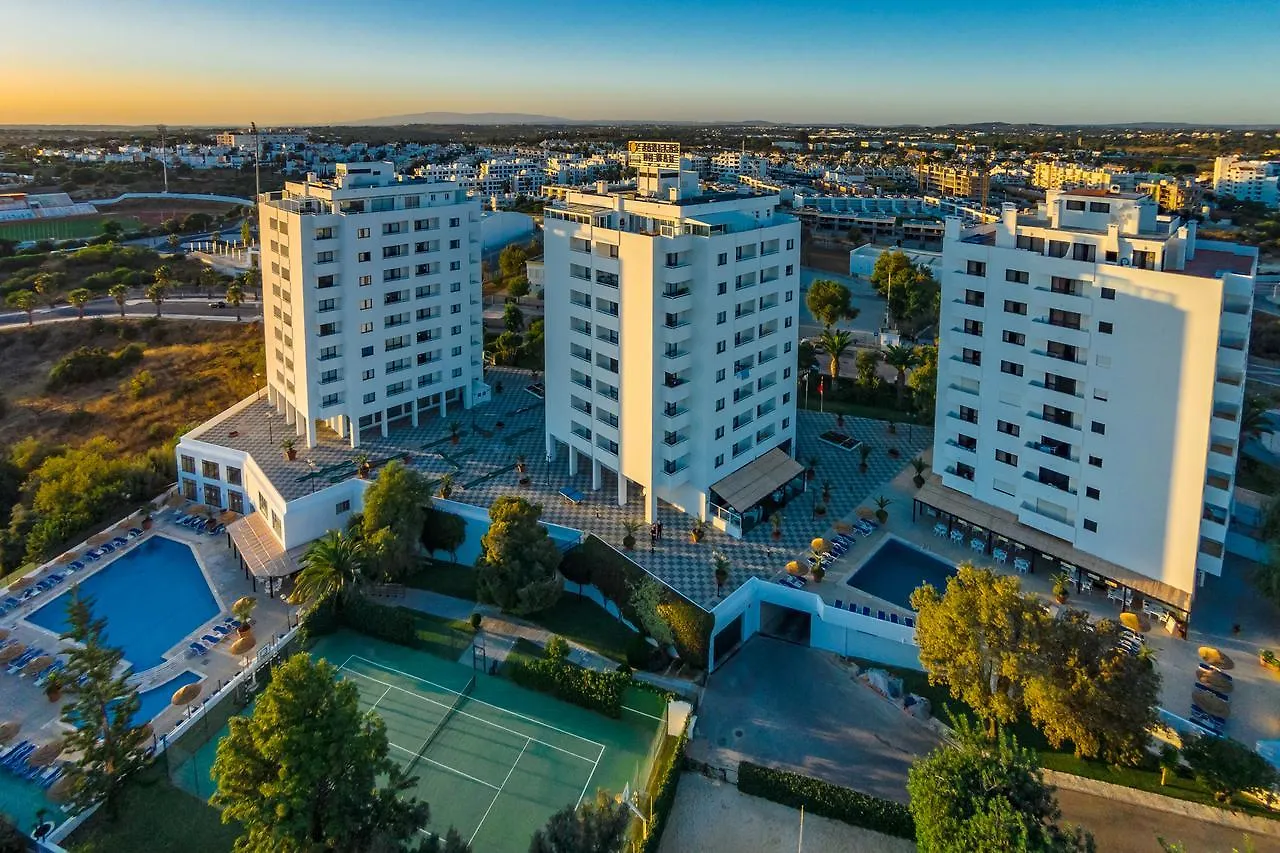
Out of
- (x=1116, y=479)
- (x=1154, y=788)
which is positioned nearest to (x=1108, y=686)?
(x=1154, y=788)

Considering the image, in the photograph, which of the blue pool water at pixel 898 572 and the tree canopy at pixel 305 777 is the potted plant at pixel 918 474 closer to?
the blue pool water at pixel 898 572

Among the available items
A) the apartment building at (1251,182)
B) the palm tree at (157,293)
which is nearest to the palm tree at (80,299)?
the palm tree at (157,293)

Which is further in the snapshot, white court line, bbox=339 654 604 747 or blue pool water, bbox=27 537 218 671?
blue pool water, bbox=27 537 218 671

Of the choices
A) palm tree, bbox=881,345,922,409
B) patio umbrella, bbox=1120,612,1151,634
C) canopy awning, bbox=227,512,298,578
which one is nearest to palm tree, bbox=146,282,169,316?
canopy awning, bbox=227,512,298,578

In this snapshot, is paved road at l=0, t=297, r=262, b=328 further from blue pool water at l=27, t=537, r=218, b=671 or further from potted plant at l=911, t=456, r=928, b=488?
potted plant at l=911, t=456, r=928, b=488

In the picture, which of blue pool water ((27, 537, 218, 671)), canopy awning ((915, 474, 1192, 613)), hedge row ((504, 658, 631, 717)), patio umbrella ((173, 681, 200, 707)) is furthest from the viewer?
blue pool water ((27, 537, 218, 671))

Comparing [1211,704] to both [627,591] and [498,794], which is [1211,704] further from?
[498,794]

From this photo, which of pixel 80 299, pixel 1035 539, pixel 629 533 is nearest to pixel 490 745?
pixel 629 533
